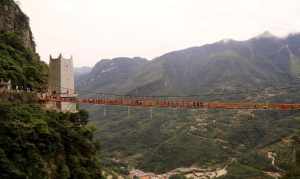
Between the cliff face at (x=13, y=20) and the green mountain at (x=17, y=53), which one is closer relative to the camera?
the green mountain at (x=17, y=53)

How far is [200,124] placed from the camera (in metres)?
66.9

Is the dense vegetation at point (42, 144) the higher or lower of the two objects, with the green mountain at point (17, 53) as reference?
lower

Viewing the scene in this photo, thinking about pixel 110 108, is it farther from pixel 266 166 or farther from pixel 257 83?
pixel 266 166

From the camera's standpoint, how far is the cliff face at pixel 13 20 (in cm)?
2427

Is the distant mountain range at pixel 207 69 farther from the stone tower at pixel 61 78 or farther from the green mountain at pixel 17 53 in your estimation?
the stone tower at pixel 61 78

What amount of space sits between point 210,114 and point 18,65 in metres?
56.3

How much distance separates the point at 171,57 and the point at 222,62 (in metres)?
19.2

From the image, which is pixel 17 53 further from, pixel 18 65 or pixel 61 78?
pixel 61 78

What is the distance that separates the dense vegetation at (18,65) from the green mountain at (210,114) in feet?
35.2

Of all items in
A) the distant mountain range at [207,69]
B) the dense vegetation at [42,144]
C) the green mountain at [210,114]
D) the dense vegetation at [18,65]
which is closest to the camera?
the dense vegetation at [42,144]

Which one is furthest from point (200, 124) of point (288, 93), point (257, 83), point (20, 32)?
point (20, 32)

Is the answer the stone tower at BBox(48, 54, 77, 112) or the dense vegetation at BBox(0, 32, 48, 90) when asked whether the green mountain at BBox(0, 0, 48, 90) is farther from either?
the stone tower at BBox(48, 54, 77, 112)

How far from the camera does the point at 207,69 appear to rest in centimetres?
9850

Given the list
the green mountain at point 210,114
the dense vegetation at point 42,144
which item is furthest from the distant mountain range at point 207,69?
the dense vegetation at point 42,144
